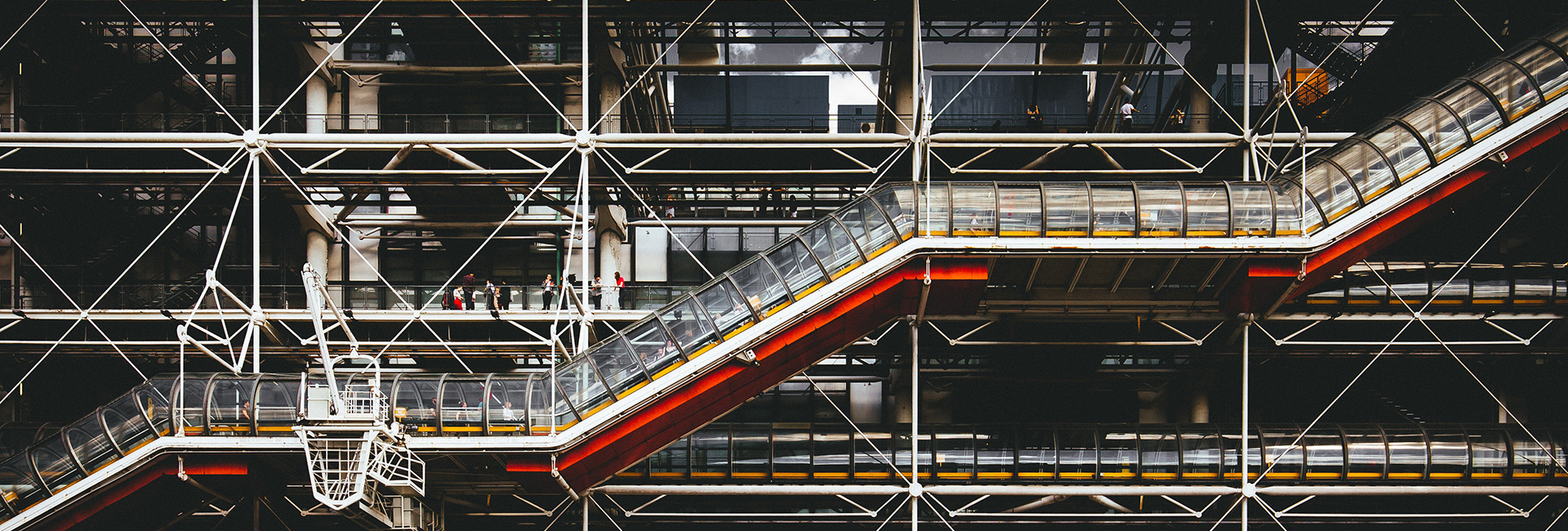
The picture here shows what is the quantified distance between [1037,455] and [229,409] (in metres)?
12.3

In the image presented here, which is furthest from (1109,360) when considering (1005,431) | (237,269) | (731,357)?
Answer: (237,269)

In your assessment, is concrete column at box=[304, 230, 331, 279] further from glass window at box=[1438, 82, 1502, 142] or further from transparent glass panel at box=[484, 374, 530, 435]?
glass window at box=[1438, 82, 1502, 142]

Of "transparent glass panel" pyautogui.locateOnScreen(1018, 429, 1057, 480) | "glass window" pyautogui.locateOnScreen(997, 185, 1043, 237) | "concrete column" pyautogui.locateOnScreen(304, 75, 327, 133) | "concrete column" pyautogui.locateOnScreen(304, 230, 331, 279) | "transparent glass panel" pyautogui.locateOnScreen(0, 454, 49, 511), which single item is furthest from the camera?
"concrete column" pyautogui.locateOnScreen(304, 75, 327, 133)

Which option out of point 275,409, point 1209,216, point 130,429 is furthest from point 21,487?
point 1209,216

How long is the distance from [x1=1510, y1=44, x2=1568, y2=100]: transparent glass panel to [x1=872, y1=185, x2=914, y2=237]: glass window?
9.37m

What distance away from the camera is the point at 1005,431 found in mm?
15875

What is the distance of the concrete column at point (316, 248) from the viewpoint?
61.5 ft

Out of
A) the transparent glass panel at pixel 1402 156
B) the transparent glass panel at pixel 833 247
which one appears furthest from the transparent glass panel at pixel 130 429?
the transparent glass panel at pixel 1402 156

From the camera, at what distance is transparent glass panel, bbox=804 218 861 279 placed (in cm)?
1386

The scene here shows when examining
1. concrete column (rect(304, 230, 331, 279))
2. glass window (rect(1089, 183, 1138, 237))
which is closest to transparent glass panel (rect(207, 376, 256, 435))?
concrete column (rect(304, 230, 331, 279))

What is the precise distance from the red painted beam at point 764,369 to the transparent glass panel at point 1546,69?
28.3 feet

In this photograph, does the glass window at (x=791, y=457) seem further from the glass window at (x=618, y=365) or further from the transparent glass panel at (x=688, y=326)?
the glass window at (x=618, y=365)

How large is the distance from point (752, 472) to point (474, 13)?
375 inches

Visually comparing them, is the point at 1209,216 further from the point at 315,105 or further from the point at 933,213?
the point at 315,105
